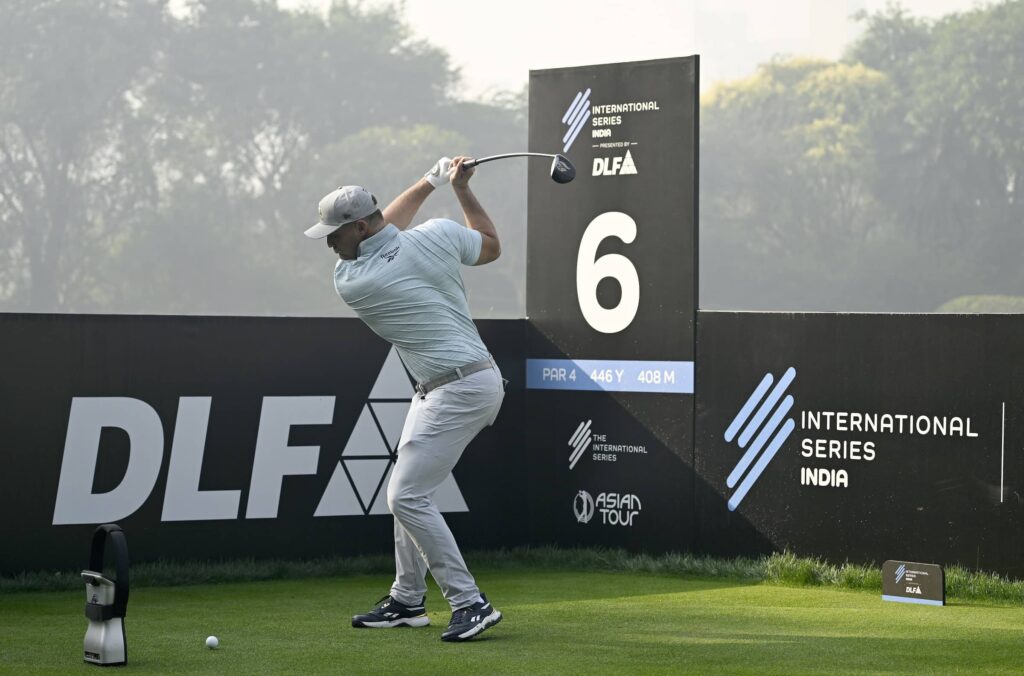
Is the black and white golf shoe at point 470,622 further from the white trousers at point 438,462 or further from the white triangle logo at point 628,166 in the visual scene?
the white triangle logo at point 628,166

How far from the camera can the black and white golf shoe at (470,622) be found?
5727 millimetres

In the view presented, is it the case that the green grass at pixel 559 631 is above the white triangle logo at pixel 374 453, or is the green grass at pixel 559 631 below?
below

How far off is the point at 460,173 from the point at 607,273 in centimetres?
331

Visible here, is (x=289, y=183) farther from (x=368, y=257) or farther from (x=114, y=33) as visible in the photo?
(x=368, y=257)

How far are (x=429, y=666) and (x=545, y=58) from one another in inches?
1982

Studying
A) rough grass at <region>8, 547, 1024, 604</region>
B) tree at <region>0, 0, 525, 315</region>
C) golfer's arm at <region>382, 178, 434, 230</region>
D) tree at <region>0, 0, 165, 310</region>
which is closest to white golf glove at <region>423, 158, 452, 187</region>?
golfer's arm at <region>382, 178, 434, 230</region>

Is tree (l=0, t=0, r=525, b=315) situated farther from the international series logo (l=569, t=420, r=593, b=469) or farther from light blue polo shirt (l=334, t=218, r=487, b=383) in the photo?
light blue polo shirt (l=334, t=218, r=487, b=383)

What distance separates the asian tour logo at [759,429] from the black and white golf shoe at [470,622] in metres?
2.91

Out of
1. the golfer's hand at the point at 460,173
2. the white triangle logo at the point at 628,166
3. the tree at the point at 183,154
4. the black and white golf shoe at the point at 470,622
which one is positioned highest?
the tree at the point at 183,154

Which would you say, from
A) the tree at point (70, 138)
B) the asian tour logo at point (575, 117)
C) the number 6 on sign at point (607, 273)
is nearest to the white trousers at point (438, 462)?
the number 6 on sign at point (607, 273)

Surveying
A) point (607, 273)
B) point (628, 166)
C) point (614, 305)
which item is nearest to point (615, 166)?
point (628, 166)

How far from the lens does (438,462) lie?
19.3ft

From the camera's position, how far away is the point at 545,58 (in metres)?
54.2

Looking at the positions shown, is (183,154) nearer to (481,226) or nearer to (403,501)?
(481,226)
